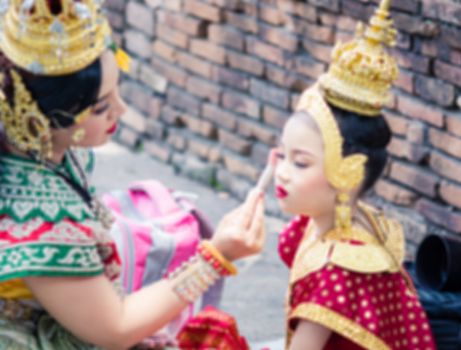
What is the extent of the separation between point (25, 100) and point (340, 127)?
79 cm

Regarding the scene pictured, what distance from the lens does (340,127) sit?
9.07ft

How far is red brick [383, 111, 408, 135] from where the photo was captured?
170 inches

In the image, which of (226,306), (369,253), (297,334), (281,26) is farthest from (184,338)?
(281,26)

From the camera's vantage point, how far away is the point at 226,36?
520cm

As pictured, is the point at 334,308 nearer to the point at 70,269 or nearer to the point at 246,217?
the point at 246,217

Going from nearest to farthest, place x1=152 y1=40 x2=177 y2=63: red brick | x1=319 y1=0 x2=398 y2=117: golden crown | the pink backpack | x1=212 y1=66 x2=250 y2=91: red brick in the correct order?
x1=319 y1=0 x2=398 y2=117: golden crown < the pink backpack < x1=212 y1=66 x2=250 y2=91: red brick < x1=152 y1=40 x2=177 y2=63: red brick

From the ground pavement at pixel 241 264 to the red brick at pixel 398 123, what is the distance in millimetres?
769

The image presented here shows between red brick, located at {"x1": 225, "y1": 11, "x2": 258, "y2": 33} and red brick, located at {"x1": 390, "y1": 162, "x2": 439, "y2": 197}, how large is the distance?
1060 millimetres

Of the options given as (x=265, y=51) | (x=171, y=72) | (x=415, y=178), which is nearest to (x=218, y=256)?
(x=415, y=178)

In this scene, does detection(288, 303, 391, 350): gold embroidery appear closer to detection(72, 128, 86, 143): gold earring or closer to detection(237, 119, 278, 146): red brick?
detection(72, 128, 86, 143): gold earring

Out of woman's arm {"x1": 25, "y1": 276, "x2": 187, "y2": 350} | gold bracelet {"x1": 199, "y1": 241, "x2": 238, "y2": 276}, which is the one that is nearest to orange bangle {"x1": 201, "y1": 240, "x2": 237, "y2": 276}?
gold bracelet {"x1": 199, "y1": 241, "x2": 238, "y2": 276}

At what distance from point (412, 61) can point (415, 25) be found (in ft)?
0.49

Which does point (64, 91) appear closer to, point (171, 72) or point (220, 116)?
point (220, 116)

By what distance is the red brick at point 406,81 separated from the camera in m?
4.24
